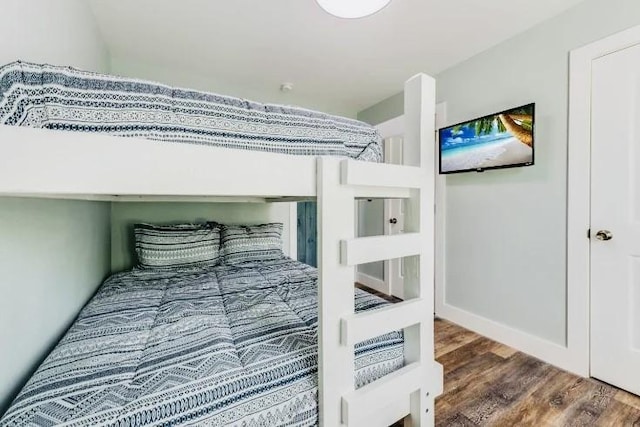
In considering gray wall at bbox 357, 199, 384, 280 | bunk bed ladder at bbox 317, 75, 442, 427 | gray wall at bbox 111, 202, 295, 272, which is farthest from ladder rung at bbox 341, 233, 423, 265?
gray wall at bbox 357, 199, 384, 280

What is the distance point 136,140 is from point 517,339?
8.32 ft

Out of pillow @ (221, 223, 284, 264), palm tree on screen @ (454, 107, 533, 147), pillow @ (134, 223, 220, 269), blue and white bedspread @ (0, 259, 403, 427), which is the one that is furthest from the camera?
pillow @ (221, 223, 284, 264)

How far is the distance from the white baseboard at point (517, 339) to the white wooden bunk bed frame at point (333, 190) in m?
1.38

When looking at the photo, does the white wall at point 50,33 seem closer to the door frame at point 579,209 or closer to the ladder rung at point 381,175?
the ladder rung at point 381,175

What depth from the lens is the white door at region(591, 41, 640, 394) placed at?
152 cm

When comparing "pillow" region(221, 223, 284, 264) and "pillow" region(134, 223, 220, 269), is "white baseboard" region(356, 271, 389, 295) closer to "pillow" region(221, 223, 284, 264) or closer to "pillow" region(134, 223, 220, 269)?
"pillow" region(221, 223, 284, 264)

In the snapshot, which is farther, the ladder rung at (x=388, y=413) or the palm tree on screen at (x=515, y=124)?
the palm tree on screen at (x=515, y=124)

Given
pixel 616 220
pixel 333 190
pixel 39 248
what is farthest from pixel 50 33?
pixel 616 220

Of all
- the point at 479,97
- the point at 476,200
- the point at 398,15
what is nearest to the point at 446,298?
the point at 476,200

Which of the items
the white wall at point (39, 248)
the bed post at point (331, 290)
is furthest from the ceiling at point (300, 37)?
the bed post at point (331, 290)

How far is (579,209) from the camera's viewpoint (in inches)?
67.5

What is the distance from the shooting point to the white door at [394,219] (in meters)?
3.04

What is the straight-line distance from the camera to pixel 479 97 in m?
2.24

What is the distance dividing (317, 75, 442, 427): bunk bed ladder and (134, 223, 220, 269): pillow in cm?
166
